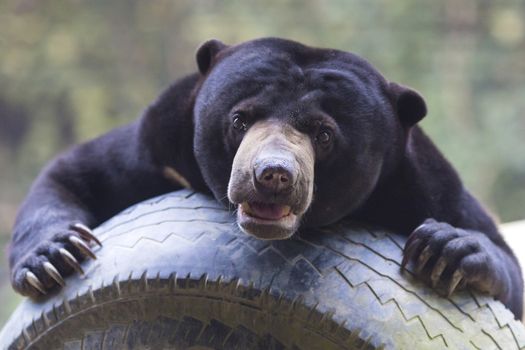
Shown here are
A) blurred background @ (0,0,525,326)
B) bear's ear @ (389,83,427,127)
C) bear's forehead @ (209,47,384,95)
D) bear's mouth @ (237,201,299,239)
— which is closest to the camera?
bear's mouth @ (237,201,299,239)

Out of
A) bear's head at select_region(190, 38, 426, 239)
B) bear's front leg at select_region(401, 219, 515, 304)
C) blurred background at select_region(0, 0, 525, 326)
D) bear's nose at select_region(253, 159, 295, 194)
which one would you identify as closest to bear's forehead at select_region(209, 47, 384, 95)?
bear's head at select_region(190, 38, 426, 239)

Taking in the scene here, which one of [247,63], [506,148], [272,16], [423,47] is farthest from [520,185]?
[247,63]

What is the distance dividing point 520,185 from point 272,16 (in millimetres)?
3284

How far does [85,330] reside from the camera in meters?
2.62

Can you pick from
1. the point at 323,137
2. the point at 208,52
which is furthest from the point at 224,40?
the point at 323,137

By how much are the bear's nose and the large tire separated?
0.20 meters

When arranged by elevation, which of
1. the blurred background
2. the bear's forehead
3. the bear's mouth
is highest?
the bear's forehead

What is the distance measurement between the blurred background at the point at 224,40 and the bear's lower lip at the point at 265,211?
7200 millimetres

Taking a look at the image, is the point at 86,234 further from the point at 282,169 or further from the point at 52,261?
the point at 282,169

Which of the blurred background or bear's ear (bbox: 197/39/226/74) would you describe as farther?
the blurred background

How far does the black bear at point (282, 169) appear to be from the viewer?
2.62 meters

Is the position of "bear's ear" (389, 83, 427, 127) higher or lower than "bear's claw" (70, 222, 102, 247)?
higher

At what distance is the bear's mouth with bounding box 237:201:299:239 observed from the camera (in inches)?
101

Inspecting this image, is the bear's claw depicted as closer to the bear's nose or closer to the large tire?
the large tire
